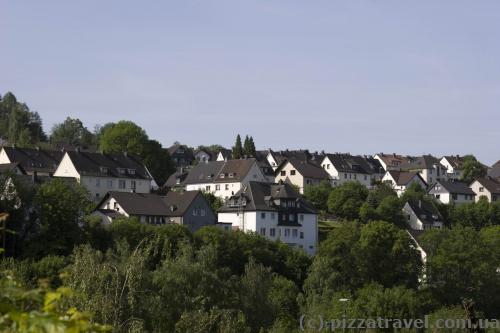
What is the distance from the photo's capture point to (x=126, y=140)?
106500mm

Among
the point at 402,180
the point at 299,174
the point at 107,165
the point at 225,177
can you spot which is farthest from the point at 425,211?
the point at 107,165

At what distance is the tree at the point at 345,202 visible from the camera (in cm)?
9175

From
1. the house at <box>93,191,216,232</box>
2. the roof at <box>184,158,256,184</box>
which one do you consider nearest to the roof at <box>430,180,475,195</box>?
the roof at <box>184,158,256,184</box>

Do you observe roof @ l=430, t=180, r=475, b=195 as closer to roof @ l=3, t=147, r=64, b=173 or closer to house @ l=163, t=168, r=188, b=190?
house @ l=163, t=168, r=188, b=190

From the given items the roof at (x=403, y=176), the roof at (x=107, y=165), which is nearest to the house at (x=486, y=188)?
the roof at (x=403, y=176)

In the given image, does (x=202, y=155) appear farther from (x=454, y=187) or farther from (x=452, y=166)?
(x=454, y=187)

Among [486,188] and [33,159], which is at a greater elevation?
[486,188]

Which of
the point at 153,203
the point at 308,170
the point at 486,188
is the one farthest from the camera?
the point at 486,188

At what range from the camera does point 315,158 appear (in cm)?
13012

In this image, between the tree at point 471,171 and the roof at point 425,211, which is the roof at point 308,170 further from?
the tree at point 471,171

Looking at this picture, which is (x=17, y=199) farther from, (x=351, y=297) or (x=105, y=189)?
(x=105, y=189)

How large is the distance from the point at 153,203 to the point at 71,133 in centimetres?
8430

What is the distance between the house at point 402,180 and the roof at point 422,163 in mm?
16707

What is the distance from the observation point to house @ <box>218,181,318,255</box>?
7869 centimetres
